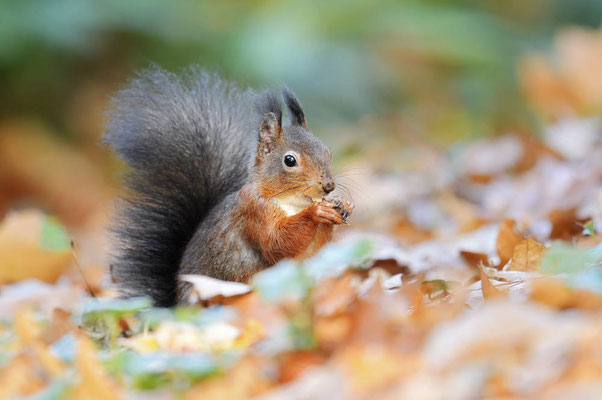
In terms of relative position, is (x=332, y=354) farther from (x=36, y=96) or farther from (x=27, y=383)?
(x=36, y=96)

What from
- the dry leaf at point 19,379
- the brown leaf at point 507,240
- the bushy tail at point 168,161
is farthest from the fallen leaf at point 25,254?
the brown leaf at point 507,240

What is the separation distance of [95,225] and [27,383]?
451cm

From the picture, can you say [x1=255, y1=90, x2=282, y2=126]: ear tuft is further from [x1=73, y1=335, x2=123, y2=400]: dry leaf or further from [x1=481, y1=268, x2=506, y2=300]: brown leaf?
[x1=73, y1=335, x2=123, y2=400]: dry leaf

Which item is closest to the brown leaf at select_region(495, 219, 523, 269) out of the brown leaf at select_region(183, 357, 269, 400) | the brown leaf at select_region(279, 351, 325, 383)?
the brown leaf at select_region(279, 351, 325, 383)

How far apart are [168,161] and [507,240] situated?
113 cm

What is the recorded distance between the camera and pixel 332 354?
5.29 feet

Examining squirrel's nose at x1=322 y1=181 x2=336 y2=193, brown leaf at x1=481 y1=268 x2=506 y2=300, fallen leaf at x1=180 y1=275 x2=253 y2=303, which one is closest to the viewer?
brown leaf at x1=481 y1=268 x2=506 y2=300

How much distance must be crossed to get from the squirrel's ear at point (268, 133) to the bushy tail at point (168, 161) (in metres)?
0.07

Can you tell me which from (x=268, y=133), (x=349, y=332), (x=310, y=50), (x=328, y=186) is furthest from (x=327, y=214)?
(x=310, y=50)

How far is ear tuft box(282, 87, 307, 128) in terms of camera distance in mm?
2795

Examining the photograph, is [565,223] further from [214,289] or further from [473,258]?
[214,289]

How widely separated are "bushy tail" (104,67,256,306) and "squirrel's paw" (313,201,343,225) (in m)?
0.45

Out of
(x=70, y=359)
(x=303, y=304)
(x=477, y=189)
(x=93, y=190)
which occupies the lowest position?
(x=93, y=190)

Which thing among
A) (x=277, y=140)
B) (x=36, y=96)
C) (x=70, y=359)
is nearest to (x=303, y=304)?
(x=70, y=359)
